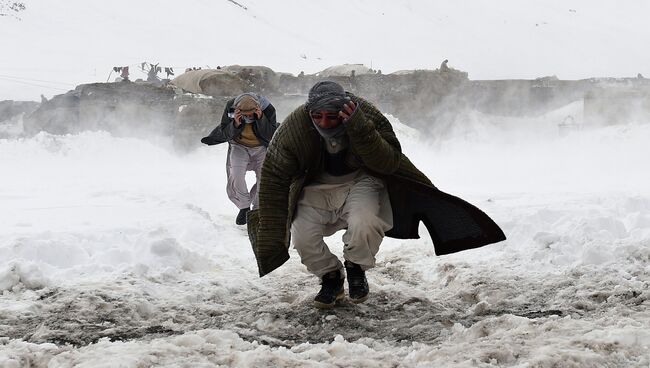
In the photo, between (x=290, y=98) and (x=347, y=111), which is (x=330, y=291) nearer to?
(x=347, y=111)

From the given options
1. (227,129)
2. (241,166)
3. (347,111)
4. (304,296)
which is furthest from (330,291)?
(241,166)

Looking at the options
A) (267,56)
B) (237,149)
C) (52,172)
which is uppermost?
(267,56)

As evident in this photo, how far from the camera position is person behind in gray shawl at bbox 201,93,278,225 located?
6988 millimetres

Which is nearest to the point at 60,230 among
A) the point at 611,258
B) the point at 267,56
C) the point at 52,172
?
the point at 611,258

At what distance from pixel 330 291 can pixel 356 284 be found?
0.15 m

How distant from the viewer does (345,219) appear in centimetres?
413

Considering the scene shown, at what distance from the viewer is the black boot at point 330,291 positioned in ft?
13.4

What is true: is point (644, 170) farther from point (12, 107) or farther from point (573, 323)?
point (12, 107)

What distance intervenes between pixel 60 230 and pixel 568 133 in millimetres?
18617

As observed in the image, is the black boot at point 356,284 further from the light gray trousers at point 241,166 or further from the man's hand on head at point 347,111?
the light gray trousers at point 241,166

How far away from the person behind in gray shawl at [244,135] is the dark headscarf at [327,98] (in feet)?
10.5

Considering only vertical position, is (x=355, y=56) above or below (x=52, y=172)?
above

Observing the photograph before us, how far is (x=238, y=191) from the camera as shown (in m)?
7.48

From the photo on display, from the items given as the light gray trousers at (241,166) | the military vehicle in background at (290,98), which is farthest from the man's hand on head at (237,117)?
the military vehicle in background at (290,98)
